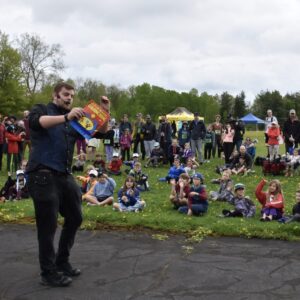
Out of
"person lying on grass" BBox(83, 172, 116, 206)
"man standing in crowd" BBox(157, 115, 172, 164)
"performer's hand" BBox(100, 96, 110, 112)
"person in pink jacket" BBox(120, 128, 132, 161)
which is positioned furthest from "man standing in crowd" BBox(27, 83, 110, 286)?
"person in pink jacket" BBox(120, 128, 132, 161)

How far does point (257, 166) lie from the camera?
17250mm

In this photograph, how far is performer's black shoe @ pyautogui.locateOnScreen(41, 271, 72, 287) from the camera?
4.77m

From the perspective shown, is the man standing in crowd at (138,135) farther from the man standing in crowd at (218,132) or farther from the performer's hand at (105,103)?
the performer's hand at (105,103)

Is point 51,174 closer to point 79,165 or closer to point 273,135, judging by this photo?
point 79,165

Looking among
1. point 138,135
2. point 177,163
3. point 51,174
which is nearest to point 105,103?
point 51,174

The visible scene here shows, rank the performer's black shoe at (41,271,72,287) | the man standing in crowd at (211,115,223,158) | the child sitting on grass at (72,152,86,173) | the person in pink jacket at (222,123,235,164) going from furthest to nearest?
1. the man standing in crowd at (211,115,223,158)
2. the person in pink jacket at (222,123,235,164)
3. the child sitting on grass at (72,152,86,173)
4. the performer's black shoe at (41,271,72,287)

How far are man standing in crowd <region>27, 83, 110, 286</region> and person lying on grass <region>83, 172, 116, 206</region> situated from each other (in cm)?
540

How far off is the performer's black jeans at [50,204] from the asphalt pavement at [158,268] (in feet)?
1.24

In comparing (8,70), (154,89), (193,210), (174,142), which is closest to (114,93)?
(154,89)

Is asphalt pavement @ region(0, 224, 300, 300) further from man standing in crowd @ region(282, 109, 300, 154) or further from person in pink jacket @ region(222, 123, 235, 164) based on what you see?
person in pink jacket @ region(222, 123, 235, 164)

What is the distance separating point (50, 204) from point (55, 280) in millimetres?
817

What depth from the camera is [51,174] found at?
4672 millimetres

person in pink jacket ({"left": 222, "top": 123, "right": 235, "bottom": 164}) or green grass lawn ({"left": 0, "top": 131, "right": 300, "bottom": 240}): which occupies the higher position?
person in pink jacket ({"left": 222, "top": 123, "right": 235, "bottom": 164})

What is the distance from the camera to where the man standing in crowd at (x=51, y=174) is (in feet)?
15.2
